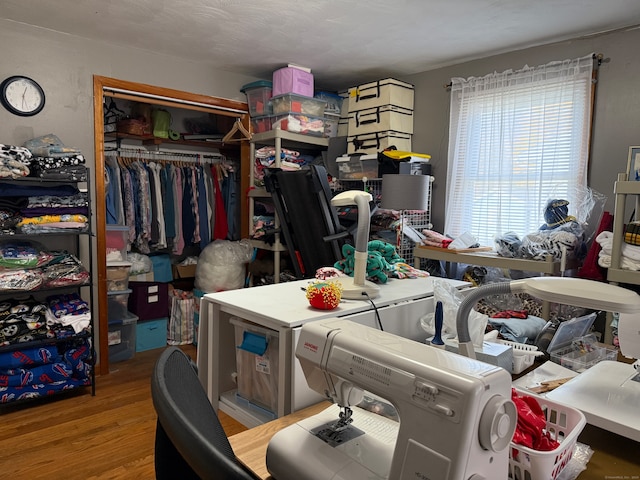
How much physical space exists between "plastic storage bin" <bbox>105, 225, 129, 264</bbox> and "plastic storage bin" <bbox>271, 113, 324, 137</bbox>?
157 cm

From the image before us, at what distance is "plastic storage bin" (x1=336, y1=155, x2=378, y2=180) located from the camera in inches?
149

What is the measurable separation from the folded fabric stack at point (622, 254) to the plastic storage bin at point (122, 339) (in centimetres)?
345

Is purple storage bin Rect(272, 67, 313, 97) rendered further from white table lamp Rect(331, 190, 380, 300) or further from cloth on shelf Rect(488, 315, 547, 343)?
cloth on shelf Rect(488, 315, 547, 343)

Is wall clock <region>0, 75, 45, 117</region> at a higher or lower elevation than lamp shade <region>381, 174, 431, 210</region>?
higher

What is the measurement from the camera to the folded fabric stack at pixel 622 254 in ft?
7.73

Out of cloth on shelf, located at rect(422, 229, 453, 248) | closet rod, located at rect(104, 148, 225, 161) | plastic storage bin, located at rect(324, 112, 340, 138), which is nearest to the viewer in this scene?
cloth on shelf, located at rect(422, 229, 453, 248)

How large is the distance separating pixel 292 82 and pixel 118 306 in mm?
2390

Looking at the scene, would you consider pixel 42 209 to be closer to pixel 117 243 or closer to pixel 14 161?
pixel 14 161

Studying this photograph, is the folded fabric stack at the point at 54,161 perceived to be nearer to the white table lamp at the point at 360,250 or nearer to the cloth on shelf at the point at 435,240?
the white table lamp at the point at 360,250

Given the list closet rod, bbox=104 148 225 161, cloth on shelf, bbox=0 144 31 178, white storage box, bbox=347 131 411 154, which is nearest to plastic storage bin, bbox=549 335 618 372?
white storage box, bbox=347 131 411 154

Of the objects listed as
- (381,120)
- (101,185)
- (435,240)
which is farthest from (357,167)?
(101,185)

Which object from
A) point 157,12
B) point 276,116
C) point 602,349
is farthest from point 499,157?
point 157,12

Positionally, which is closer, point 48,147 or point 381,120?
point 48,147

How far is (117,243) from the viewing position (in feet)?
12.8
